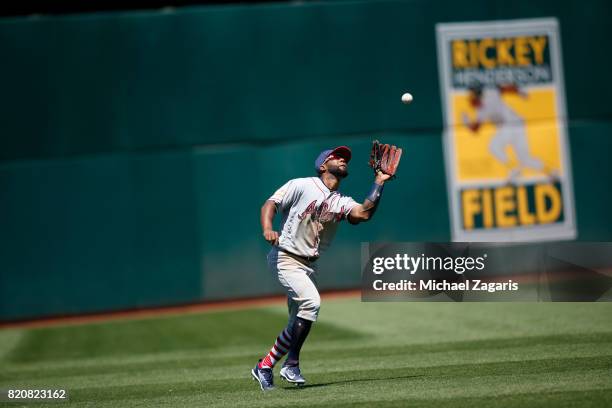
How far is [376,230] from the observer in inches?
671

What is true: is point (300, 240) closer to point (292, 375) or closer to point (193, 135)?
point (292, 375)

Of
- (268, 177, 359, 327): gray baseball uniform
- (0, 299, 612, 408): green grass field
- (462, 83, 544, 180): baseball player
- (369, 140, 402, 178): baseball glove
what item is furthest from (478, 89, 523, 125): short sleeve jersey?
(369, 140, 402, 178): baseball glove

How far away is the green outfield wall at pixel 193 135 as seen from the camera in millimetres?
16188

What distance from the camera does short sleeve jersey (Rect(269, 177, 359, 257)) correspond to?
7992mm

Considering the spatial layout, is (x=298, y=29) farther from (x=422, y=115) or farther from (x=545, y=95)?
(x=545, y=95)

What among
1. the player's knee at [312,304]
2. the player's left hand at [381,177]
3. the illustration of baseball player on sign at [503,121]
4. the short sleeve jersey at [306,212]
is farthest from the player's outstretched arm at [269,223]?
the illustration of baseball player on sign at [503,121]

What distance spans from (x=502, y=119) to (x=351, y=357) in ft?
27.1

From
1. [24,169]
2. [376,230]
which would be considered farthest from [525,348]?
[24,169]

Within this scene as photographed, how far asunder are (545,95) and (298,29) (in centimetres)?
489

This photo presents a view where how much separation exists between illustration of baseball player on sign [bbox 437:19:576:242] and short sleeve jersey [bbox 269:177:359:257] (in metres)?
9.61

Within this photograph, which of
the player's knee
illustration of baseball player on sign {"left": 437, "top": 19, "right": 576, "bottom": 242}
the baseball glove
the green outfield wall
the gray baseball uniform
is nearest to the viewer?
the baseball glove

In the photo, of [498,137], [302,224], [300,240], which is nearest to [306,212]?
[302,224]

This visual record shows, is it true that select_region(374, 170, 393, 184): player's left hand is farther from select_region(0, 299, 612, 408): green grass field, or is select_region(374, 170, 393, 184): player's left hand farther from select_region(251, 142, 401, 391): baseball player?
select_region(0, 299, 612, 408): green grass field

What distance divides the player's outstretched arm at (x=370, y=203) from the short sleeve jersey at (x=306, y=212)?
0.64 feet
